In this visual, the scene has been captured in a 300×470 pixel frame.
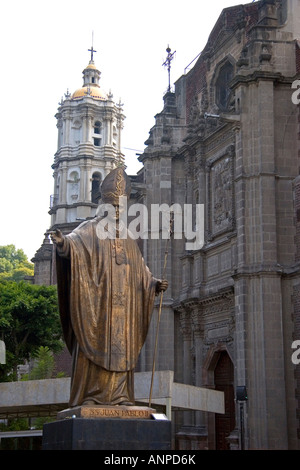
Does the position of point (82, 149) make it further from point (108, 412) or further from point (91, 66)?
point (108, 412)

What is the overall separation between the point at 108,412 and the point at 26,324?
24.5 meters

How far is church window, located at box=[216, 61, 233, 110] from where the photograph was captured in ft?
90.7

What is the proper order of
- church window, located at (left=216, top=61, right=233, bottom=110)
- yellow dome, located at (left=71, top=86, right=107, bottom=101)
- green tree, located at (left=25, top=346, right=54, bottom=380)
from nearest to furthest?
church window, located at (left=216, top=61, right=233, bottom=110), green tree, located at (left=25, top=346, right=54, bottom=380), yellow dome, located at (left=71, top=86, right=107, bottom=101)

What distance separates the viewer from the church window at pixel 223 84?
90.7 feet

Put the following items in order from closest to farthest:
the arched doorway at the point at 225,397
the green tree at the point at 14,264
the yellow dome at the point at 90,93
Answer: the arched doorway at the point at 225,397
the yellow dome at the point at 90,93
the green tree at the point at 14,264

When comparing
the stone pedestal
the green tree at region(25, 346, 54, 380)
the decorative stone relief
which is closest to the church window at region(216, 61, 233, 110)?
the decorative stone relief

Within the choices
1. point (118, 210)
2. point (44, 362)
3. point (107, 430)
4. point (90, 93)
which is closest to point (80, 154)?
point (90, 93)

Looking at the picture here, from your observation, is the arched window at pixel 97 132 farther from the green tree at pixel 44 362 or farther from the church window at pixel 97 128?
the green tree at pixel 44 362

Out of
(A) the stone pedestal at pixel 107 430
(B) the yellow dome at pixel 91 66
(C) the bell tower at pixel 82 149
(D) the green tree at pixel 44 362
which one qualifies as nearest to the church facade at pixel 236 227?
(D) the green tree at pixel 44 362

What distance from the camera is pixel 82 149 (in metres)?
51.1

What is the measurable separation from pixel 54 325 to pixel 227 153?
1154 centimetres

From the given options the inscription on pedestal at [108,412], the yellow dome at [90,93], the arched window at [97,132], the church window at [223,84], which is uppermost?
the yellow dome at [90,93]

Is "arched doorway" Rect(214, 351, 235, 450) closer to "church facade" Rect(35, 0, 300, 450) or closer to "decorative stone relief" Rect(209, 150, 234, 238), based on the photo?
"church facade" Rect(35, 0, 300, 450)

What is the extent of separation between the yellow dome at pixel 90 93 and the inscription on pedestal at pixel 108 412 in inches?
1833
